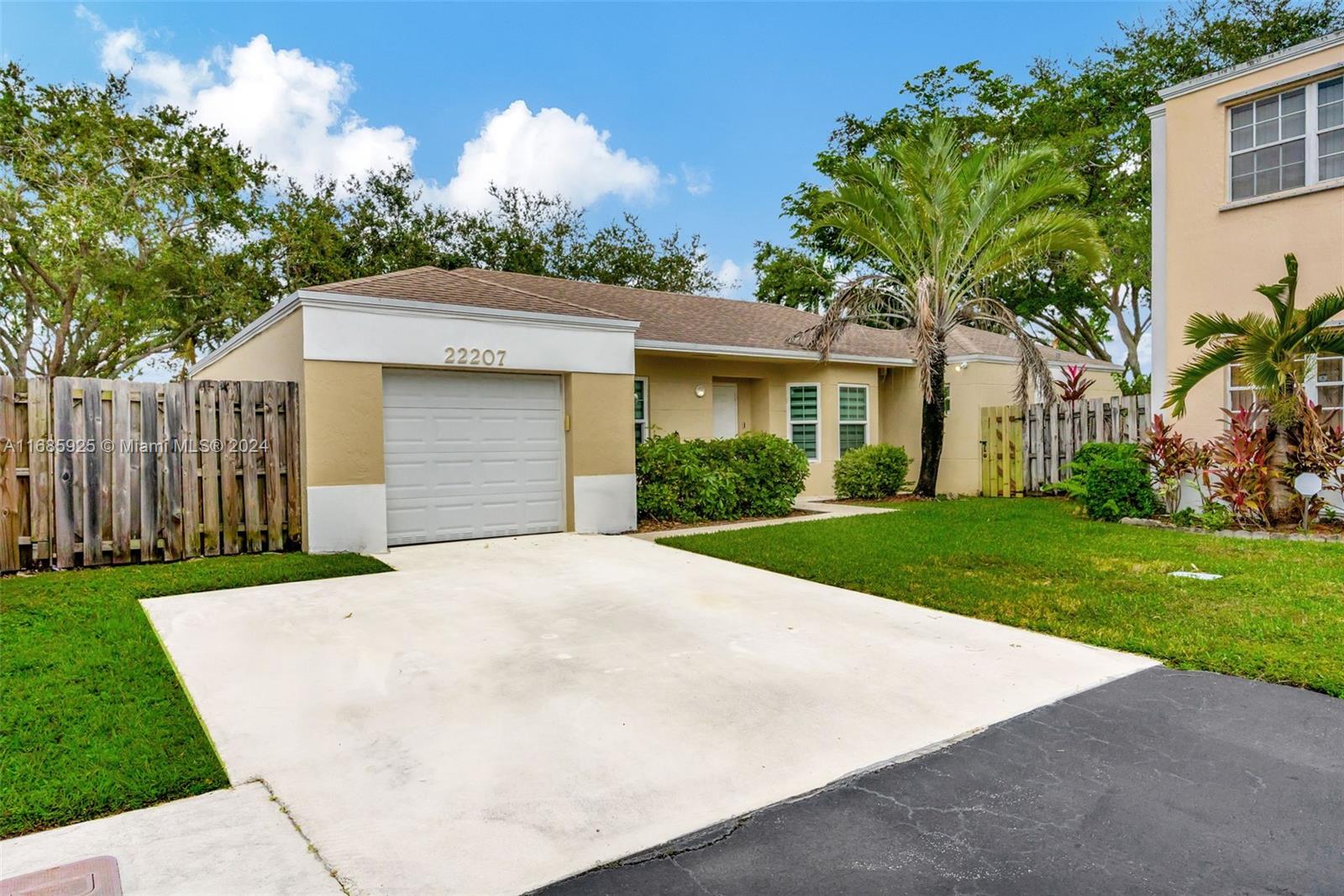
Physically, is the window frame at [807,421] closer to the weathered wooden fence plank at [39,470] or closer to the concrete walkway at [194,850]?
the weathered wooden fence plank at [39,470]

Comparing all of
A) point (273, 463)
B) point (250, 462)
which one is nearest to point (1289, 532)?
point (273, 463)

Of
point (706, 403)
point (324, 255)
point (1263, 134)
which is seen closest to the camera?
point (1263, 134)

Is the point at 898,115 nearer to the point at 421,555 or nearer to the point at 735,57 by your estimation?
the point at 735,57

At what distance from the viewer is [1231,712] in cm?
386

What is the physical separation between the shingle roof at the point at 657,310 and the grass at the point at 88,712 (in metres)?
4.24

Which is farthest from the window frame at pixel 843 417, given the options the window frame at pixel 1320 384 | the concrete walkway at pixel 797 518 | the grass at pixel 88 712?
the grass at pixel 88 712

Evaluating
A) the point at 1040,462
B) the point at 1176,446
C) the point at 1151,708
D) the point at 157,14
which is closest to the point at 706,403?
the point at 1040,462

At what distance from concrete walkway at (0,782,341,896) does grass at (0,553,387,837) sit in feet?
0.46

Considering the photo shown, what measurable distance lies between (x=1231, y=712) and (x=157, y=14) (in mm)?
19802

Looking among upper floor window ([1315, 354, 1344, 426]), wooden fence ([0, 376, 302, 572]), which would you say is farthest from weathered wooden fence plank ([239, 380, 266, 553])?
upper floor window ([1315, 354, 1344, 426])

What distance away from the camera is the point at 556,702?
13.5ft

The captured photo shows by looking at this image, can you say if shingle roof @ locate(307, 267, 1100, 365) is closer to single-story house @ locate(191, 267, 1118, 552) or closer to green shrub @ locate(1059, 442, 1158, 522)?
single-story house @ locate(191, 267, 1118, 552)

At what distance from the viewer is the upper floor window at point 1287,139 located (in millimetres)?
9797

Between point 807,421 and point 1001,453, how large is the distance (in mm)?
3803
